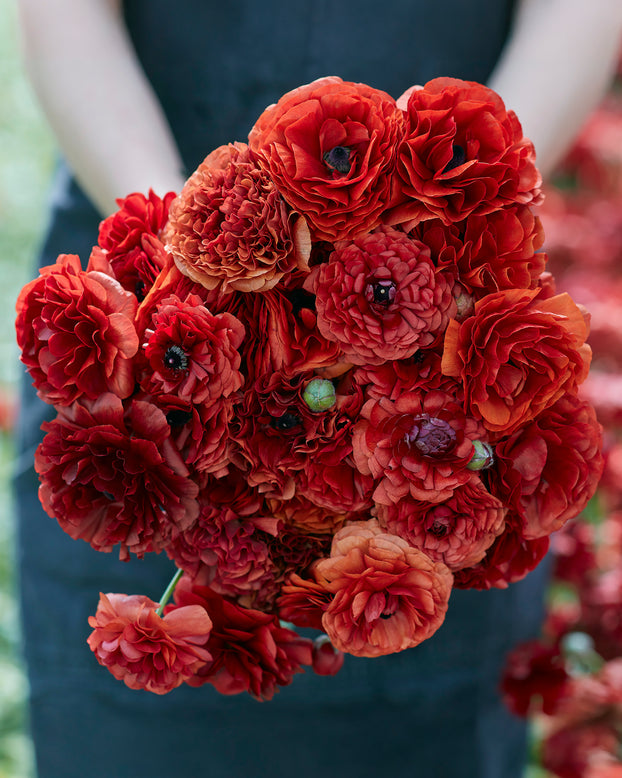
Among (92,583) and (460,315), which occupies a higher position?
(460,315)

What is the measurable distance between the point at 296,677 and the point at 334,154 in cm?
73

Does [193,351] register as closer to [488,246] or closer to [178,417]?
[178,417]

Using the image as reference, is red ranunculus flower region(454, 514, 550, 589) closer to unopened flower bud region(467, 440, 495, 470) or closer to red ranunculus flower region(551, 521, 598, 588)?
unopened flower bud region(467, 440, 495, 470)

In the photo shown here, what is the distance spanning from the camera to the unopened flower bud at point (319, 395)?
545 millimetres

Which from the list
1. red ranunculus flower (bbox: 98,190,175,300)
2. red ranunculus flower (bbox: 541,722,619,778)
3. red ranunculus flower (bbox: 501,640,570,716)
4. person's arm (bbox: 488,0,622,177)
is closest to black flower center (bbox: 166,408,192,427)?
red ranunculus flower (bbox: 98,190,175,300)

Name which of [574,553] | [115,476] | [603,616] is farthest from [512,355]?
[603,616]

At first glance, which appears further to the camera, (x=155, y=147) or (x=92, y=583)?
(x=92, y=583)

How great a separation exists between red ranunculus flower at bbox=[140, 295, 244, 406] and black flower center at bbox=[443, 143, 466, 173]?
181 mm

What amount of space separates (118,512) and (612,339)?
1.94 metres

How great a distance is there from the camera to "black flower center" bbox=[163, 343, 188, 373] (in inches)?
21.0

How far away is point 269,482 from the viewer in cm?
58

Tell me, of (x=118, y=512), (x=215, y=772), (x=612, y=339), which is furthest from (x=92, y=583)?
(x=612, y=339)

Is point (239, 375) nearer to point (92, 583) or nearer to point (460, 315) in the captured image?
point (460, 315)

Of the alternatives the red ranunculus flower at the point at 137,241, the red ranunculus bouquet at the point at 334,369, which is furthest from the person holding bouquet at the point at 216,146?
the red ranunculus bouquet at the point at 334,369
